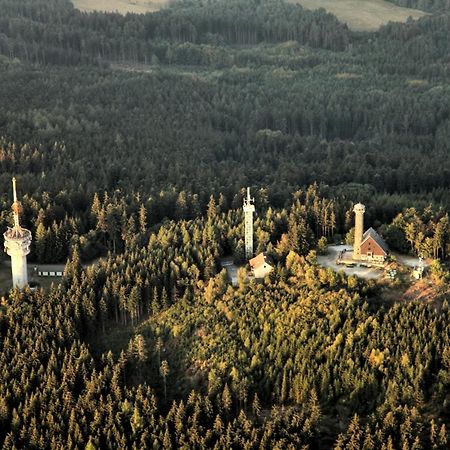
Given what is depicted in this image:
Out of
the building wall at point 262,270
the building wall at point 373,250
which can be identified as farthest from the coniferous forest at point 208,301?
the building wall at point 373,250

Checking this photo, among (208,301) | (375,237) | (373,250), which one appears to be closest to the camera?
(208,301)

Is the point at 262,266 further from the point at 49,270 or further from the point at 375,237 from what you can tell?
the point at 49,270

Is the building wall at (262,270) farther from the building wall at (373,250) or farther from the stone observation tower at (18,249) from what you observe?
the stone observation tower at (18,249)

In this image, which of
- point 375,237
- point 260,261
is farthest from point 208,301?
point 375,237

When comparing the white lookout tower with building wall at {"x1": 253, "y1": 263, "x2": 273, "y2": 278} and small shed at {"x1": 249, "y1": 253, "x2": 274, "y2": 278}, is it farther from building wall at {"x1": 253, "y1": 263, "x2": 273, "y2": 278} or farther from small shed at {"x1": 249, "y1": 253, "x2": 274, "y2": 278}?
building wall at {"x1": 253, "y1": 263, "x2": 273, "y2": 278}

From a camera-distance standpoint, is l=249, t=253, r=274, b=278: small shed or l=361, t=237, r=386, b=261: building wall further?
l=361, t=237, r=386, b=261: building wall

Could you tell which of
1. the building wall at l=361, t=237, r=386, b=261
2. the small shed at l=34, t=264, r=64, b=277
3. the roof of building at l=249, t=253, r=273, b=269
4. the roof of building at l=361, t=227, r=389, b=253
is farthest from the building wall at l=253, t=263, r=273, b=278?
the small shed at l=34, t=264, r=64, b=277

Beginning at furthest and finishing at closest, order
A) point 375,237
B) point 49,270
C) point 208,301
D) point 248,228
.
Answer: point 49,270 < point 248,228 < point 375,237 < point 208,301
